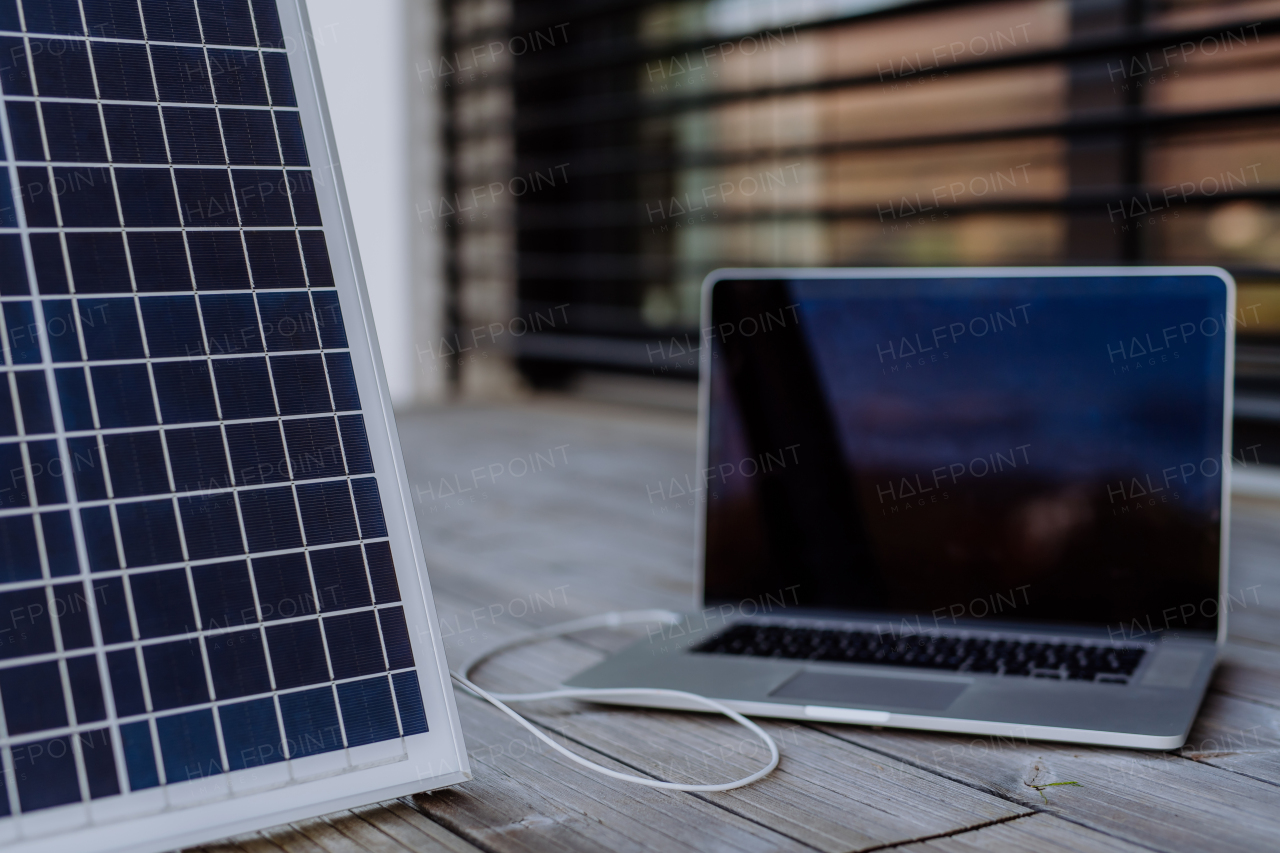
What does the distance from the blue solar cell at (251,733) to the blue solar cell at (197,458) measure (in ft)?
0.48

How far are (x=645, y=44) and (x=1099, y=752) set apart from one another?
9.67 ft

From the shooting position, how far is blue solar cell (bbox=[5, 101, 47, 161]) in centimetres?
75

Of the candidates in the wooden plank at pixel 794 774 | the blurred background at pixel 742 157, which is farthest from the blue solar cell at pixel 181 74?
the blurred background at pixel 742 157

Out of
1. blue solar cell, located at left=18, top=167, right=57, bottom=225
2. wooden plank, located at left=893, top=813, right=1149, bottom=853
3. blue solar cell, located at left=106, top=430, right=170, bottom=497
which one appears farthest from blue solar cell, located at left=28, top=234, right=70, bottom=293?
wooden plank, located at left=893, top=813, right=1149, bottom=853

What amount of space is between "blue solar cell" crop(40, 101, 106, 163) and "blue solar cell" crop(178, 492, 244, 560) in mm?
238

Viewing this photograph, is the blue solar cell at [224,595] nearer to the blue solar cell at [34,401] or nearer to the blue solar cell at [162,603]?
the blue solar cell at [162,603]

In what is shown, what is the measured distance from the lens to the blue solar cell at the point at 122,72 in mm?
780

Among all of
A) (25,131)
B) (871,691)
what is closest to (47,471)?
(25,131)

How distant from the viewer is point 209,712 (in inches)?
29.0

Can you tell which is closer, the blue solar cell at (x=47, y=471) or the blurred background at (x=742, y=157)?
the blue solar cell at (x=47, y=471)

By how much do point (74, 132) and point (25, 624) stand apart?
322 millimetres

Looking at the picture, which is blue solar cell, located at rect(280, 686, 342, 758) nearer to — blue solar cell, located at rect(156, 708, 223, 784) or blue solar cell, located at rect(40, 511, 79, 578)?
blue solar cell, located at rect(156, 708, 223, 784)

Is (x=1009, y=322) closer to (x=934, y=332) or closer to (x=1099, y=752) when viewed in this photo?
(x=934, y=332)

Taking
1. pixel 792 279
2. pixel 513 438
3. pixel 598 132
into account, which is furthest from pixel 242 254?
pixel 598 132
